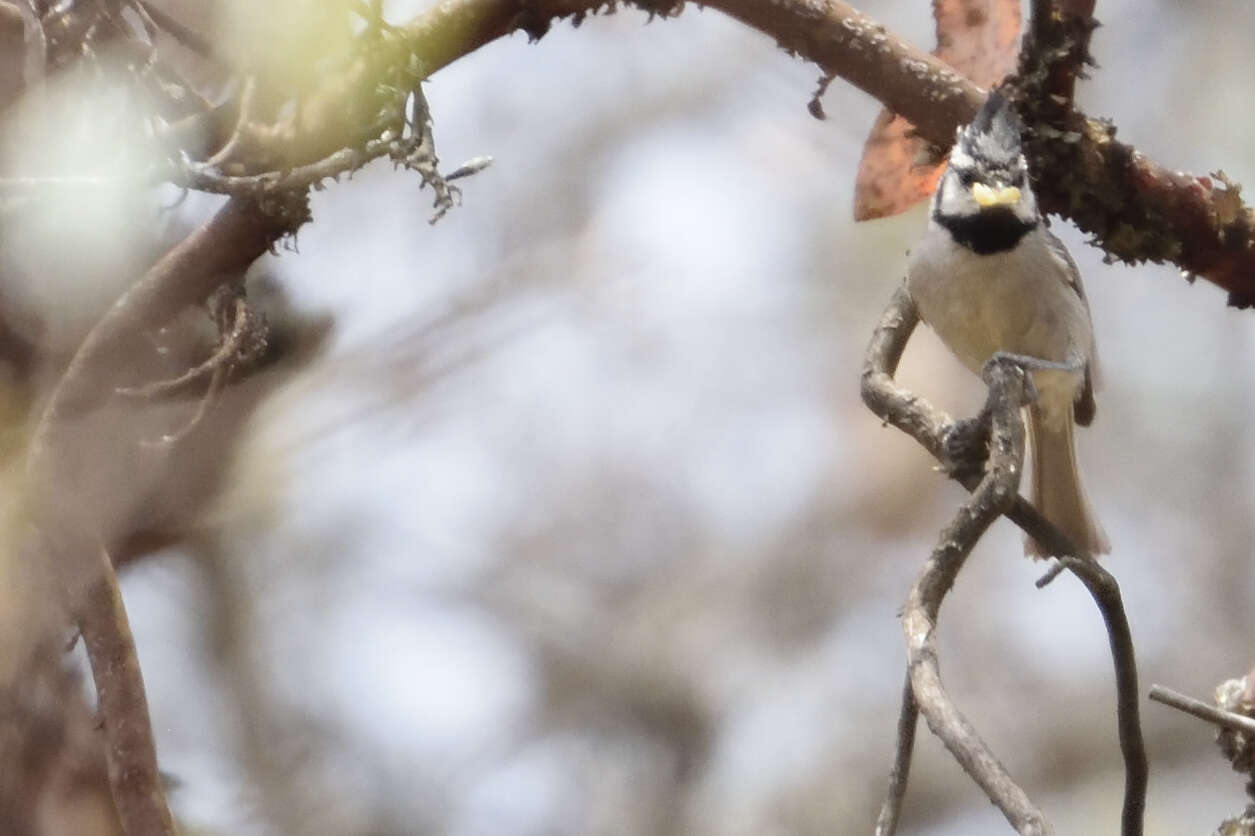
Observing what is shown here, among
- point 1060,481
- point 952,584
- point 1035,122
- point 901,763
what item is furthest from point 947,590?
point 1060,481

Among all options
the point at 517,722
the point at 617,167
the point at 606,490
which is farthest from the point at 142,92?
the point at 517,722

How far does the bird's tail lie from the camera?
1.53m

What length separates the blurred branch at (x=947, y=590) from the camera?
71cm

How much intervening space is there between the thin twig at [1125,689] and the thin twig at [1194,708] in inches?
0.8

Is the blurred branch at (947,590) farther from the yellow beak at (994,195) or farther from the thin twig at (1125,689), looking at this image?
the yellow beak at (994,195)

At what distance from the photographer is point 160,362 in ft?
4.09

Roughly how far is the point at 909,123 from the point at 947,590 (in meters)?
0.53

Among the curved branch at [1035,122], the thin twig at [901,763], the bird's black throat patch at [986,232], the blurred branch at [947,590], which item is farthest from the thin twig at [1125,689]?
the bird's black throat patch at [986,232]

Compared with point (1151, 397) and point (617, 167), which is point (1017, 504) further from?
point (1151, 397)

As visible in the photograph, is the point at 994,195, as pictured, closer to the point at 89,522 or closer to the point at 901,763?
the point at 901,763

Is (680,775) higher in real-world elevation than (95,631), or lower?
higher

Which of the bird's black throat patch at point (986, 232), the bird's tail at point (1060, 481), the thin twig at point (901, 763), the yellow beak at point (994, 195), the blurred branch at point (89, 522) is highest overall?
the bird's black throat patch at point (986, 232)

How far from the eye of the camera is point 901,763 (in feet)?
2.73

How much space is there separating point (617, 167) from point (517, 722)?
1.13 m
